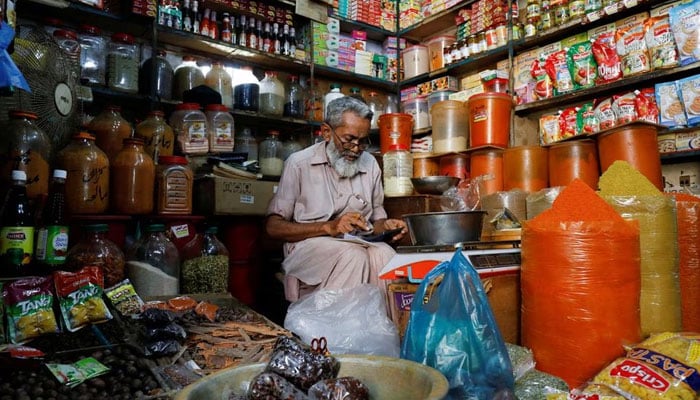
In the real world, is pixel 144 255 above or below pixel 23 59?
below

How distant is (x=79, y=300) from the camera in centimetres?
162

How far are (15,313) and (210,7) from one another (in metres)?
2.85

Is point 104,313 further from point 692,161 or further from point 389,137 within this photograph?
point 692,161

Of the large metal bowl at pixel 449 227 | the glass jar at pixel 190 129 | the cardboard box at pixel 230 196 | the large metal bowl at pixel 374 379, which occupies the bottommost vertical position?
the large metal bowl at pixel 374 379

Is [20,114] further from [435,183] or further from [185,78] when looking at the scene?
[435,183]

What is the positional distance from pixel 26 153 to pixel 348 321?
148 cm

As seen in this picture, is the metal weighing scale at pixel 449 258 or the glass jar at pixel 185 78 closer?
the metal weighing scale at pixel 449 258

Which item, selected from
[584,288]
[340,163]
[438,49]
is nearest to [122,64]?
[340,163]

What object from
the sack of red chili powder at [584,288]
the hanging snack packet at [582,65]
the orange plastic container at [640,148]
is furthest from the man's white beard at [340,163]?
the hanging snack packet at [582,65]

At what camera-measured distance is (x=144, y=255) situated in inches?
90.7

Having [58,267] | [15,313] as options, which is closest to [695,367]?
[15,313]

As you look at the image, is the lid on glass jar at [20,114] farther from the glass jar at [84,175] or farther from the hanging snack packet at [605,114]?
the hanging snack packet at [605,114]

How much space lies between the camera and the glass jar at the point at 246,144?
376 cm

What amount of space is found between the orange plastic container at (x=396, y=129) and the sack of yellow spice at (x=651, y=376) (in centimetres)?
266
